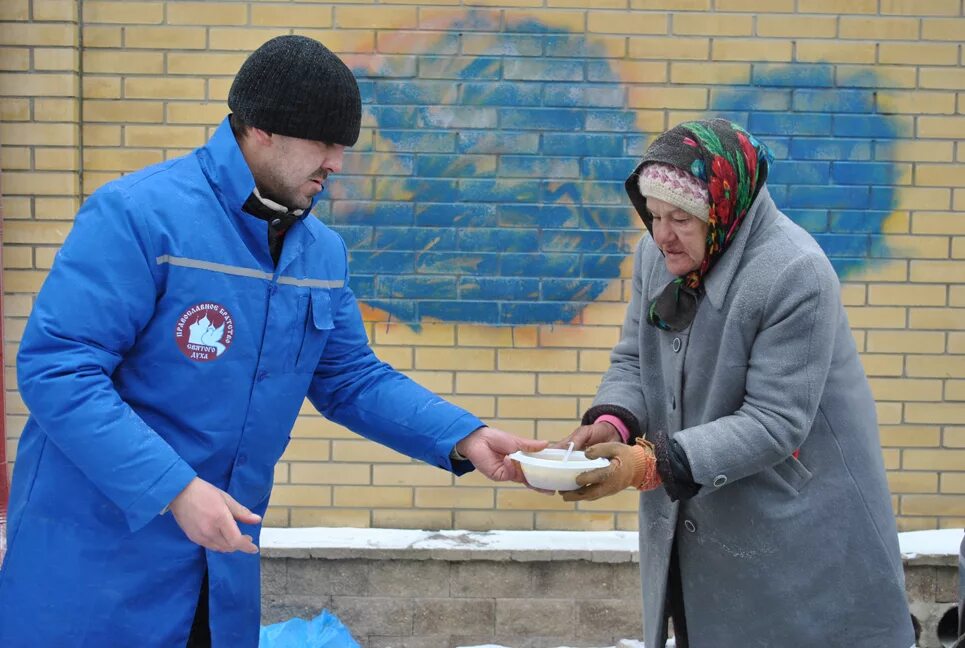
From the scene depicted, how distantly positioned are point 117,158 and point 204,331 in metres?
2.60

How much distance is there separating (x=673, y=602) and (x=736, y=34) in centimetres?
269

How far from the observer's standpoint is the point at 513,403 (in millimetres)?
4645

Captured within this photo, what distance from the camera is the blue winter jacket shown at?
2.06 metres

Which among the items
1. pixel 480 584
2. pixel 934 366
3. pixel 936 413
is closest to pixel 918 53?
pixel 934 366

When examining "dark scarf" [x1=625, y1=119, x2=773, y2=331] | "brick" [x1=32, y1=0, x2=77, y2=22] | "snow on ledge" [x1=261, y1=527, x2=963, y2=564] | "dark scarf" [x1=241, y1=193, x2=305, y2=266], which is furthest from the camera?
"snow on ledge" [x1=261, y1=527, x2=963, y2=564]

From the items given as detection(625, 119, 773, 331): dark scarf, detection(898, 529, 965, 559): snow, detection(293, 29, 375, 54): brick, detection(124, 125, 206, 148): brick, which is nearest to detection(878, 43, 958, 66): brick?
detection(898, 529, 965, 559): snow

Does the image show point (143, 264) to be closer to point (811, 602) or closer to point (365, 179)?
point (811, 602)

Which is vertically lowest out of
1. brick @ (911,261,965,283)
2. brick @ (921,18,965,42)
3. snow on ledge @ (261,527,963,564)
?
snow on ledge @ (261,527,963,564)

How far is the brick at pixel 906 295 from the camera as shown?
4.62 m

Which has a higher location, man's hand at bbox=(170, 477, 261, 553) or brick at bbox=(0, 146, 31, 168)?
A: brick at bbox=(0, 146, 31, 168)

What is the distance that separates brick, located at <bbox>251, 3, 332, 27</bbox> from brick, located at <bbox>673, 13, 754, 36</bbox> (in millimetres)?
1237

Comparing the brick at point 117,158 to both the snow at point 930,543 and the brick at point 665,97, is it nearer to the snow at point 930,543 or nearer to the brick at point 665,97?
the brick at point 665,97

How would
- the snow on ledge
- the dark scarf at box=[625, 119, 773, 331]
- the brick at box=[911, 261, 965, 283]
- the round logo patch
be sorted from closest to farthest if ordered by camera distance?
the round logo patch → the dark scarf at box=[625, 119, 773, 331] → the snow on ledge → the brick at box=[911, 261, 965, 283]

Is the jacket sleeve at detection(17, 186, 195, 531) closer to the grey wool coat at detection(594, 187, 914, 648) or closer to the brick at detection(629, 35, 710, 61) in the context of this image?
the grey wool coat at detection(594, 187, 914, 648)
